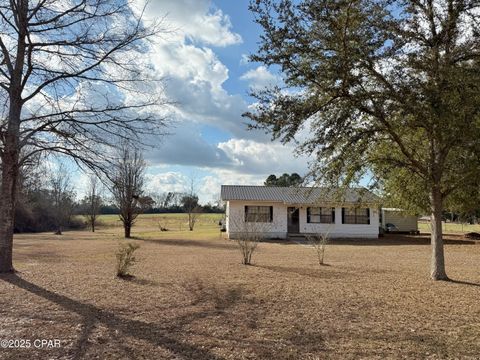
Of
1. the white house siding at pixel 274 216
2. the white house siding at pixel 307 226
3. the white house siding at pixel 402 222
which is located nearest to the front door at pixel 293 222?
the white house siding at pixel 307 226

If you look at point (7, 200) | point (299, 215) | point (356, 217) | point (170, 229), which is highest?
point (7, 200)

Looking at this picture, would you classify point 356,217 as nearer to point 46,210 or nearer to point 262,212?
point 262,212

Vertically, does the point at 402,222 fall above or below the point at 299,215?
below

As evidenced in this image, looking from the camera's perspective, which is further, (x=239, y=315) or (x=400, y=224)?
(x=400, y=224)

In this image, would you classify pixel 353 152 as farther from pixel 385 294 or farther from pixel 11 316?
pixel 11 316

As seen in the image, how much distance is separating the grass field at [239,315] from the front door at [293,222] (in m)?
18.5

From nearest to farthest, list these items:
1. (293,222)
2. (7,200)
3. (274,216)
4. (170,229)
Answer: (7,200) < (274,216) < (293,222) < (170,229)

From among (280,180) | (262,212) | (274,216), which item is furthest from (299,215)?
(280,180)

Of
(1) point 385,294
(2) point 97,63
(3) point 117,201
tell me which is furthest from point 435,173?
(3) point 117,201

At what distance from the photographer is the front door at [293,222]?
30400mm

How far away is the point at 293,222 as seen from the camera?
Answer: 31547 mm

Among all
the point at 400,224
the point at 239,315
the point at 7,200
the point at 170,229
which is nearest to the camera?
the point at 239,315

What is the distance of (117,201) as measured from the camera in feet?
96.3

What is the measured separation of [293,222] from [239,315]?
984 inches
